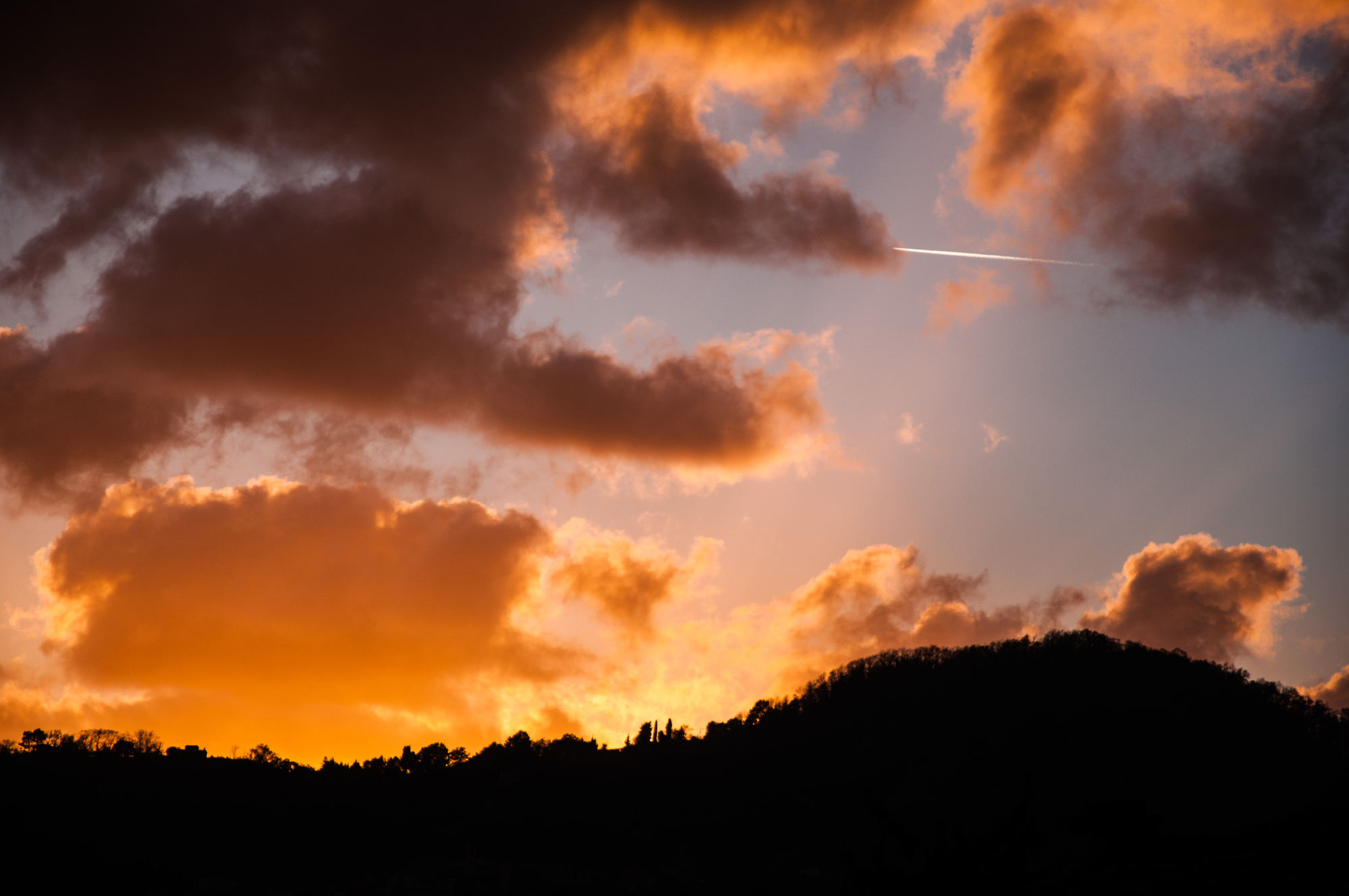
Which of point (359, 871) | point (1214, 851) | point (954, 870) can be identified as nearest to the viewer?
point (954, 870)

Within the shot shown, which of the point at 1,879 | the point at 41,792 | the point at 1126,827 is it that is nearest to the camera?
the point at 1126,827

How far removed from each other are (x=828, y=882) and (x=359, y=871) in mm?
100977

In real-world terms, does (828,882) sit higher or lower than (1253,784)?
lower

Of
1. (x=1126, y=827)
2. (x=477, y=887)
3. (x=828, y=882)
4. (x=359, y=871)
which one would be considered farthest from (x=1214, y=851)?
(x=359, y=871)

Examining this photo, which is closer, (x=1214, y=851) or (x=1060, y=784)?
(x=1214, y=851)

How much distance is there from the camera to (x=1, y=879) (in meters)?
148

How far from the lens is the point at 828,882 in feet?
504

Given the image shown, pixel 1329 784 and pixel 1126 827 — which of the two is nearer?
pixel 1126 827

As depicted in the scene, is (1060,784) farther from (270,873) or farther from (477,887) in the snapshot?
(270,873)

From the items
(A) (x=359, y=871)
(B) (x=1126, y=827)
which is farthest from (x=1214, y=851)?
(A) (x=359, y=871)

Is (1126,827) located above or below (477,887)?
above

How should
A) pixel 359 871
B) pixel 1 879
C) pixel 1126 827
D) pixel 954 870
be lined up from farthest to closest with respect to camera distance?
pixel 359 871 < pixel 1 879 < pixel 1126 827 < pixel 954 870

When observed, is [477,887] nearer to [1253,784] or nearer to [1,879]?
[1,879]

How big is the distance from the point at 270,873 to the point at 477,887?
41.6 metres
